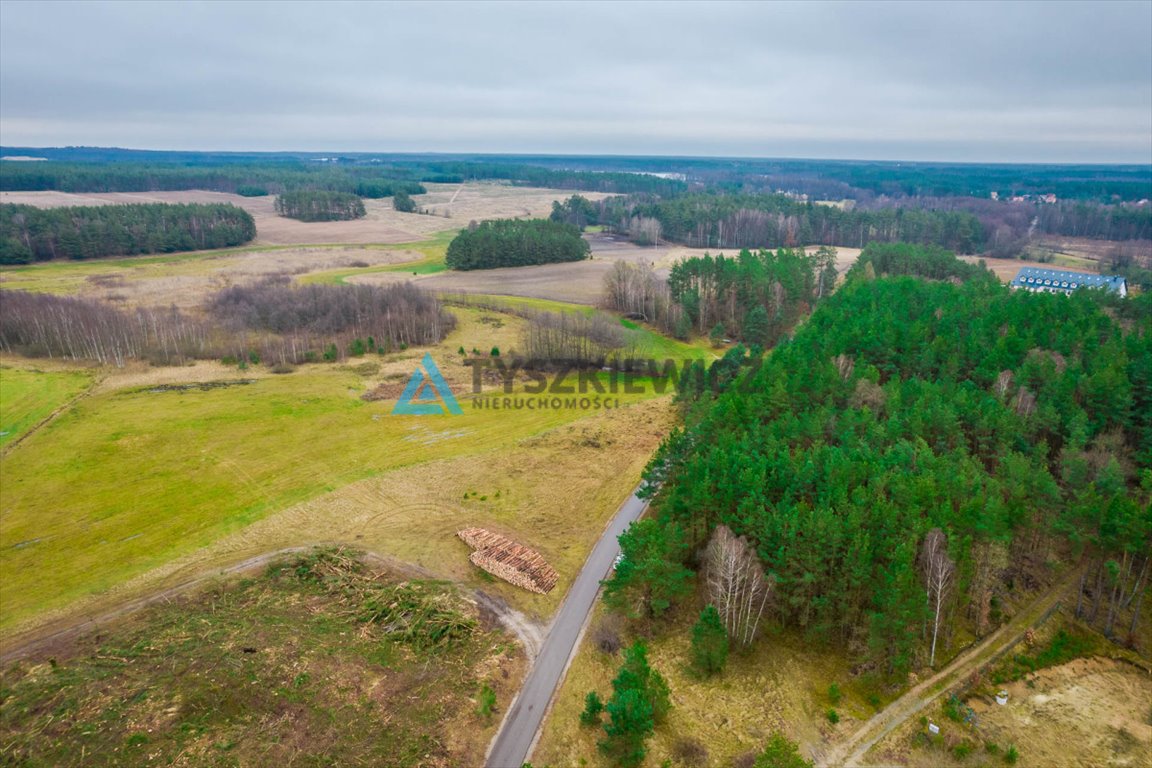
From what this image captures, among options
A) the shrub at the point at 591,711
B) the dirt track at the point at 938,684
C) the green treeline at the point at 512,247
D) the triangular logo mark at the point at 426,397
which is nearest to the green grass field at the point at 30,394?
the triangular logo mark at the point at 426,397

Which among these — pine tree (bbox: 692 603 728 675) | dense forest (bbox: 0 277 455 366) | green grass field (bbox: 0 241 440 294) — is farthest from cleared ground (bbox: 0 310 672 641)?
green grass field (bbox: 0 241 440 294)

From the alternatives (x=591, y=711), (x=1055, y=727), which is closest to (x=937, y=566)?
(x=1055, y=727)

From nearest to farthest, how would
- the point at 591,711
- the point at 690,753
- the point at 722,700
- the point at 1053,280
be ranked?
the point at 690,753, the point at 591,711, the point at 722,700, the point at 1053,280

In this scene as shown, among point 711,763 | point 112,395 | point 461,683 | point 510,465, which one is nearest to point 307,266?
point 112,395

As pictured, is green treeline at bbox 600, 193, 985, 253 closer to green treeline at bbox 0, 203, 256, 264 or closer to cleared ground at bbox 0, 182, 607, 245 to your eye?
cleared ground at bbox 0, 182, 607, 245

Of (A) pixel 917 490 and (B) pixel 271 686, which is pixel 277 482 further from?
(A) pixel 917 490

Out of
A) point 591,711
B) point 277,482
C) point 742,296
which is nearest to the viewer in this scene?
point 591,711

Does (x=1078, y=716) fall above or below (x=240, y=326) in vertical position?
below
